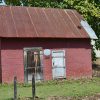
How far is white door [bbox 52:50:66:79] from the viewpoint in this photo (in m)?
27.1

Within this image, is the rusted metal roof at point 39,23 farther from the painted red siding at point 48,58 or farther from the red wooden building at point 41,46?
the painted red siding at point 48,58

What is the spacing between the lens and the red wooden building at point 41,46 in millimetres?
25781

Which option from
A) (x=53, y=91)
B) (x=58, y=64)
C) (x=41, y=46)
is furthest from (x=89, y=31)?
(x=53, y=91)

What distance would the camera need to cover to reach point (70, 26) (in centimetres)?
2870

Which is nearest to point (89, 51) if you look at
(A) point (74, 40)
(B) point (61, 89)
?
(A) point (74, 40)

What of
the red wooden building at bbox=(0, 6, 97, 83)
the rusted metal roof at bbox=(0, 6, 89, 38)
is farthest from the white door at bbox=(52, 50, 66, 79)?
the rusted metal roof at bbox=(0, 6, 89, 38)

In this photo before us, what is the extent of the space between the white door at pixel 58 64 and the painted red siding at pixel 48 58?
254 mm

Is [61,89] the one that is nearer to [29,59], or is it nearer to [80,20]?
[29,59]

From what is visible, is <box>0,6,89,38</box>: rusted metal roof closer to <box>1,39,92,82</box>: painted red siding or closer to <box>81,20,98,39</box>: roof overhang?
<box>81,20,98,39</box>: roof overhang

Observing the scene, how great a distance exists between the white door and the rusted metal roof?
1.16 m

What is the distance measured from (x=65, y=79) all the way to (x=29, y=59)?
290cm

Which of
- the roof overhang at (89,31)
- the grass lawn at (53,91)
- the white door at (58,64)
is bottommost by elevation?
the grass lawn at (53,91)

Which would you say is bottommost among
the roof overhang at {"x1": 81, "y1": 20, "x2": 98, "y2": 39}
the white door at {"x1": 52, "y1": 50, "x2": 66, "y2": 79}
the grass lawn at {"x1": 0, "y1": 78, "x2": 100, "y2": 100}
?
the grass lawn at {"x1": 0, "y1": 78, "x2": 100, "y2": 100}

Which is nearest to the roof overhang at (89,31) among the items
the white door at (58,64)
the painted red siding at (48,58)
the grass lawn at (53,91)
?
the painted red siding at (48,58)
